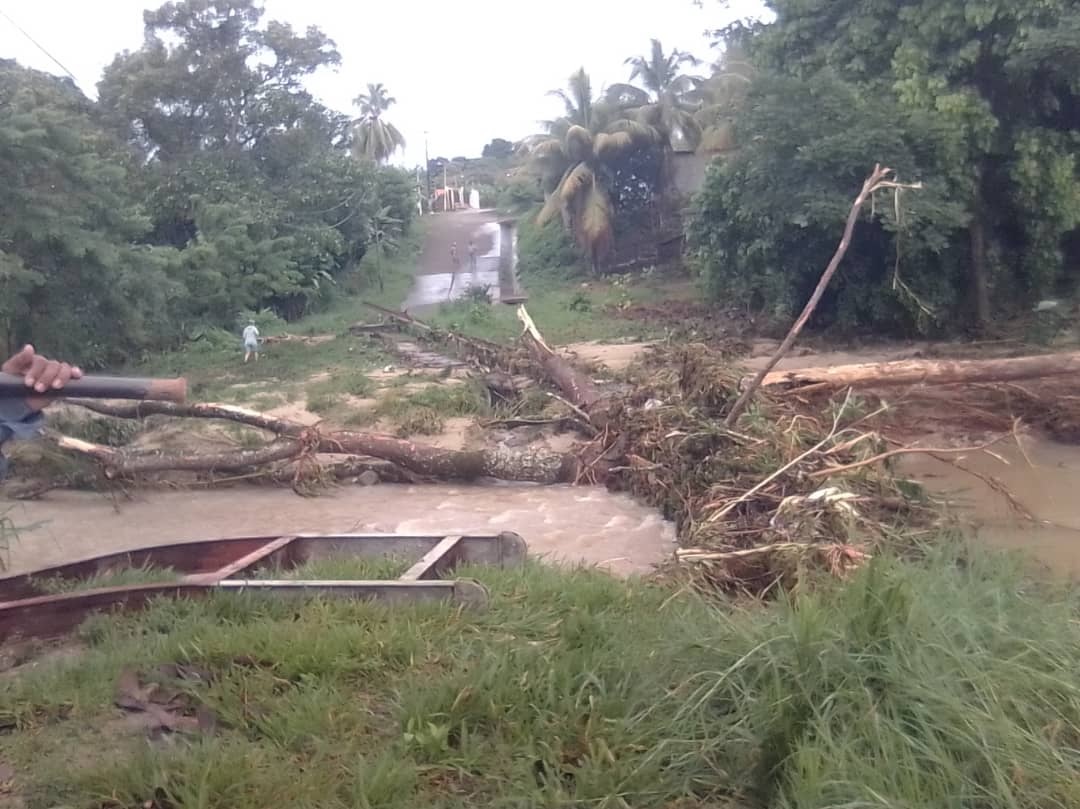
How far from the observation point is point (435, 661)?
3984 mm

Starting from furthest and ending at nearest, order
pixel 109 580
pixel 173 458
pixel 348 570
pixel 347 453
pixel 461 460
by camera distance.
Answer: pixel 347 453 < pixel 461 460 < pixel 173 458 < pixel 109 580 < pixel 348 570

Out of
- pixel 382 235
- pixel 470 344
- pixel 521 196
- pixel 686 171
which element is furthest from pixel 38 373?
pixel 521 196

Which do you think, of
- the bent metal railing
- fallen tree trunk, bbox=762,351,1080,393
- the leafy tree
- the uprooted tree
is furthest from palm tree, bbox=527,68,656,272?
the bent metal railing

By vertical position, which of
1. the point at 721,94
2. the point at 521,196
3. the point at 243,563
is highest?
the point at 721,94

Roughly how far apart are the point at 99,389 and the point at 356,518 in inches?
248

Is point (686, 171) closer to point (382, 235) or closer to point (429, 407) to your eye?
point (382, 235)

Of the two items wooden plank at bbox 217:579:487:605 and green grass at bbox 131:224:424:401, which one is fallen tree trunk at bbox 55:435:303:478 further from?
wooden plank at bbox 217:579:487:605

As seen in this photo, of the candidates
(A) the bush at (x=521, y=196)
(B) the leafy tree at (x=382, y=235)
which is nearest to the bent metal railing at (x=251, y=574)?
(B) the leafy tree at (x=382, y=235)

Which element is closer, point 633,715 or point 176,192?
Answer: point 633,715

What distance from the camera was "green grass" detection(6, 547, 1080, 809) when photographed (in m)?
2.83

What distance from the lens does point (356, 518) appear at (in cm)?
917

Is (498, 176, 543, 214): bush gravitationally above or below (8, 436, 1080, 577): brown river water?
above

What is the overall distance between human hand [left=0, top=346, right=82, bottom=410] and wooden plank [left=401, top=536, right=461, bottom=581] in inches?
88.1

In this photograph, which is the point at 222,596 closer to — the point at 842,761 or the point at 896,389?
the point at 842,761
